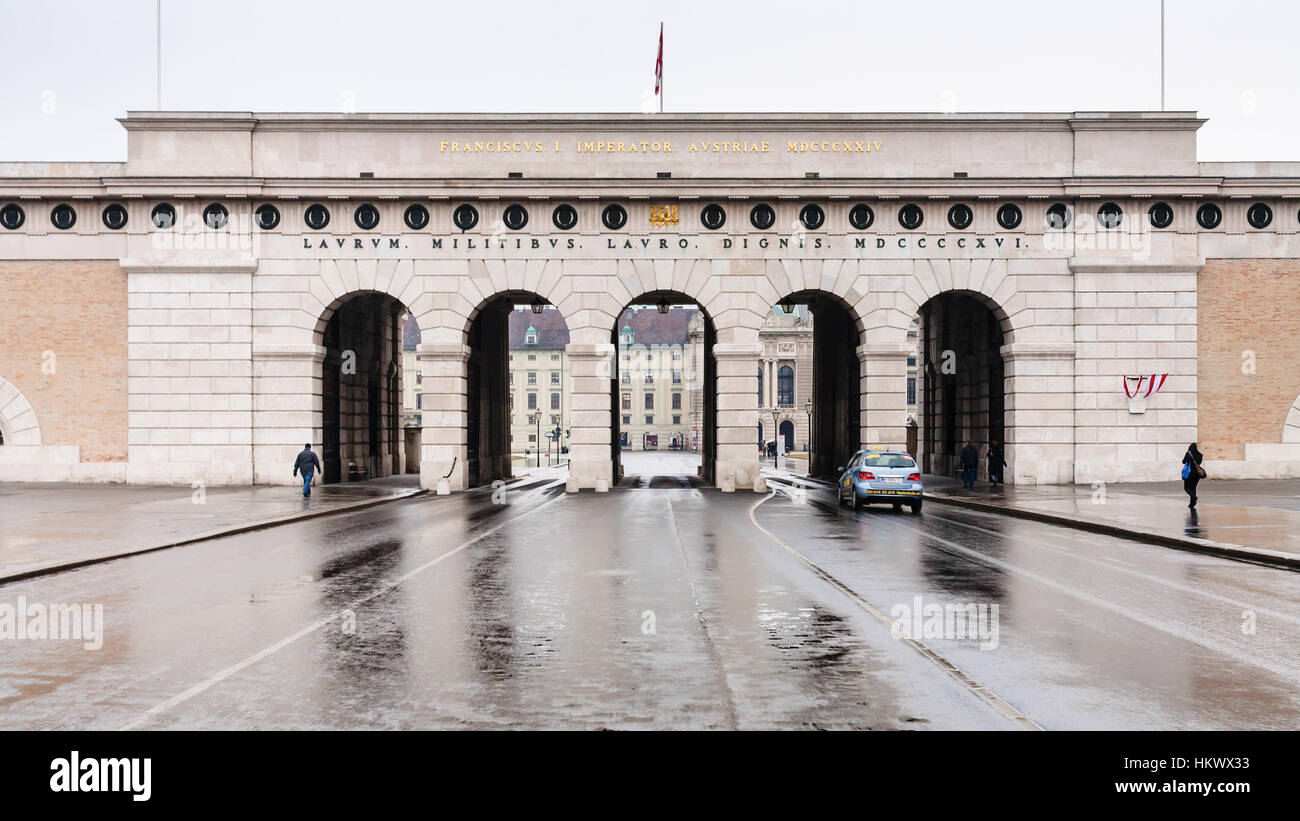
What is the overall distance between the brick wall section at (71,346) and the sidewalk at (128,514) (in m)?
2.12

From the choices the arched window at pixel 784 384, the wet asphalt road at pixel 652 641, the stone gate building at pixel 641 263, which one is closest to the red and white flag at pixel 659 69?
the stone gate building at pixel 641 263

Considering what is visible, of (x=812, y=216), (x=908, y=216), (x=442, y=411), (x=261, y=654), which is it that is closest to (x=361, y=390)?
(x=442, y=411)

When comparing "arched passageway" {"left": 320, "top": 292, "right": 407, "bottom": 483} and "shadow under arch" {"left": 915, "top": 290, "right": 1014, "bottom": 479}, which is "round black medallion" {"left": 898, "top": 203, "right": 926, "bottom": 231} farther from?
"arched passageway" {"left": 320, "top": 292, "right": 407, "bottom": 483}

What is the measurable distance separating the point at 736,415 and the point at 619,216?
25.9 ft

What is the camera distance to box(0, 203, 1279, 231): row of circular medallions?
1309 inches

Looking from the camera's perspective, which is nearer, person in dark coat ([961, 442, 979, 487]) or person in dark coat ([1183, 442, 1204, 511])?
person in dark coat ([1183, 442, 1204, 511])

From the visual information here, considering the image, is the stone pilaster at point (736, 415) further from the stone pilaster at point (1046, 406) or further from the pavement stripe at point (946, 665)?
the pavement stripe at point (946, 665)

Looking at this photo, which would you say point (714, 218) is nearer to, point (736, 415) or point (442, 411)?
point (736, 415)

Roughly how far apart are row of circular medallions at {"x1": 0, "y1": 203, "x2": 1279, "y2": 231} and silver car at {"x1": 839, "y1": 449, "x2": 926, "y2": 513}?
36.0 ft

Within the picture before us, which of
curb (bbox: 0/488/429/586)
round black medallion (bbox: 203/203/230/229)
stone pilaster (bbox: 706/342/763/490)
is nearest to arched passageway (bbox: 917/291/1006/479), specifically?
stone pilaster (bbox: 706/342/763/490)

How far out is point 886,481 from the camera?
978 inches

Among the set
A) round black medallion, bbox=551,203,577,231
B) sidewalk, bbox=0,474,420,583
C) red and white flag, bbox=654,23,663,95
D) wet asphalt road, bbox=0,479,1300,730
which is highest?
red and white flag, bbox=654,23,663,95

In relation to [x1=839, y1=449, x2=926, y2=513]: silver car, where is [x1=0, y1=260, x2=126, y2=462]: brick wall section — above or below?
above
